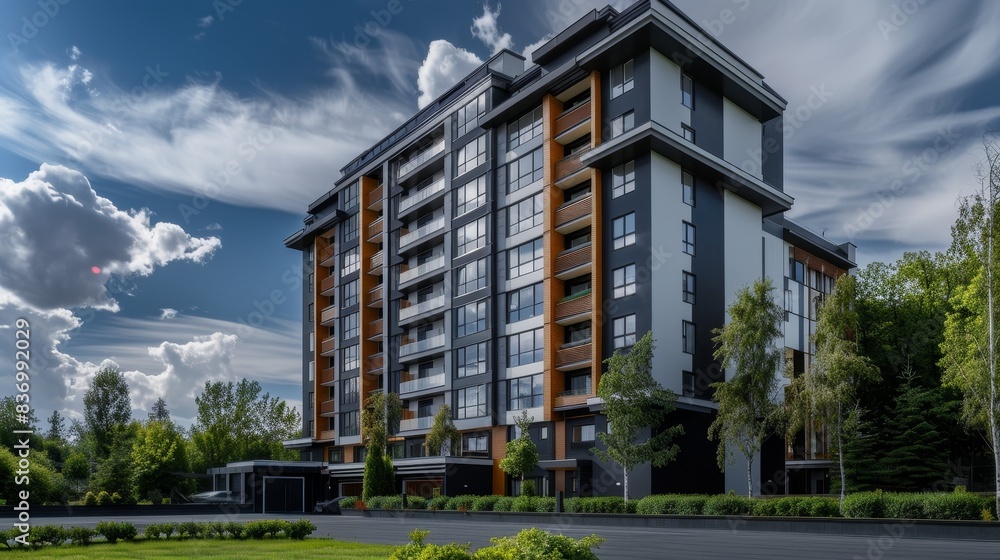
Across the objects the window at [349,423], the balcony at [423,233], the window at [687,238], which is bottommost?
the window at [349,423]

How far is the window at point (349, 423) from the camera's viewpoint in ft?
213

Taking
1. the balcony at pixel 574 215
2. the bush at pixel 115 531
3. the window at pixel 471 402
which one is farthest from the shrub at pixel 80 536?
the balcony at pixel 574 215

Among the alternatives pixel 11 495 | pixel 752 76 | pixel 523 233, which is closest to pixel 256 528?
pixel 523 233

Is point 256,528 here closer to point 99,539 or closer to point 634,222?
point 99,539

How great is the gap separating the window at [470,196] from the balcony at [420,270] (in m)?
3.67

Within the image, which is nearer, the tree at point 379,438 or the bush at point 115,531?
the bush at point 115,531

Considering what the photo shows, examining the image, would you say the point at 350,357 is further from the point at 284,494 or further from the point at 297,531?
the point at 297,531

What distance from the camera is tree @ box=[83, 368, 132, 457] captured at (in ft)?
274

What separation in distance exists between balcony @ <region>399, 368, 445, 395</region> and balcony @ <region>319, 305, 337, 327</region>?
13.7 m

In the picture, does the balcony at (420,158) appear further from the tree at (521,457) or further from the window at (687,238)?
the tree at (521,457)

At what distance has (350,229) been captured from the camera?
68750 millimetres

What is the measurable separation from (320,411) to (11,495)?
2408 centimetres

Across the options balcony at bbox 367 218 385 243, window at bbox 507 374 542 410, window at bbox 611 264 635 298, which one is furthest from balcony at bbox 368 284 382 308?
window at bbox 611 264 635 298

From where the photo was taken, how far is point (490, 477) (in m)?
49.0
